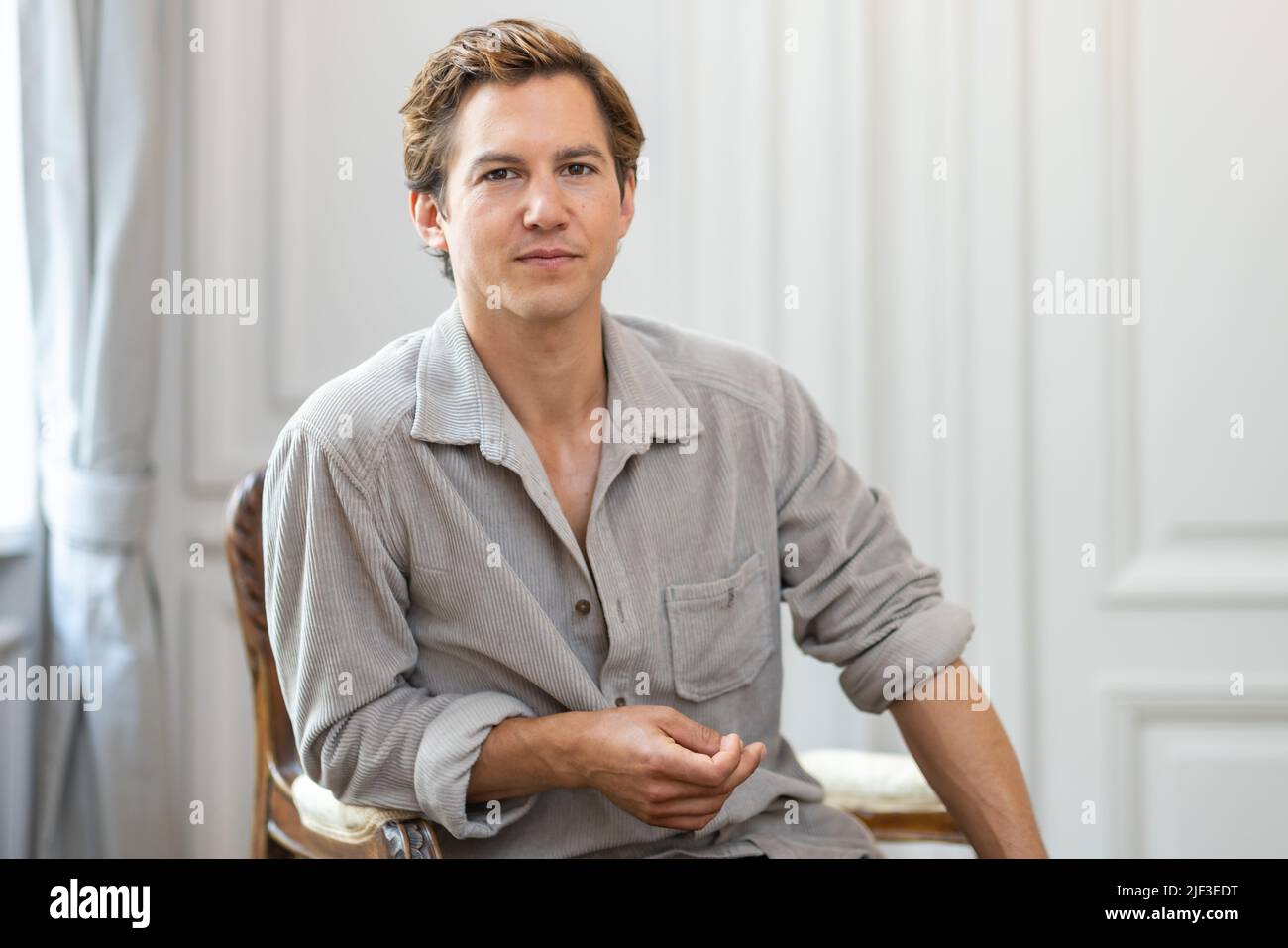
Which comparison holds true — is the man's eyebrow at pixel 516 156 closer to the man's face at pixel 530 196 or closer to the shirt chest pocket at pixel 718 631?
the man's face at pixel 530 196

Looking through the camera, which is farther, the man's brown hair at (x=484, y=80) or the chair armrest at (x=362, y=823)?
the man's brown hair at (x=484, y=80)

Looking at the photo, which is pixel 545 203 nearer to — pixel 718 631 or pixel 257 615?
pixel 718 631

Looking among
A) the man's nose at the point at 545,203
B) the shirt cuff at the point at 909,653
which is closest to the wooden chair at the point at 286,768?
the shirt cuff at the point at 909,653

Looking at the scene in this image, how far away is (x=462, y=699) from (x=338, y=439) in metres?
0.29

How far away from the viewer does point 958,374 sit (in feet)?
6.74

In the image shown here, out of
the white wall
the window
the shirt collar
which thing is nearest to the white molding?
the white wall

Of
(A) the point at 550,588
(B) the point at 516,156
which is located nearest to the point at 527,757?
(A) the point at 550,588

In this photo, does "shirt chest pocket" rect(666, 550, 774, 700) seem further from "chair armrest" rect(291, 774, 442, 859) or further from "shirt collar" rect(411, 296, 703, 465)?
"chair armrest" rect(291, 774, 442, 859)

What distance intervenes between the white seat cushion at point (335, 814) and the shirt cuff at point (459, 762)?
4cm

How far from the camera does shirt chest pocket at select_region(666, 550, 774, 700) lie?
1284 mm

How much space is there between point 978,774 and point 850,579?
25cm

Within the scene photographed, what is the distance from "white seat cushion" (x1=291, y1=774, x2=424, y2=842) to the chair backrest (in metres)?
0.19

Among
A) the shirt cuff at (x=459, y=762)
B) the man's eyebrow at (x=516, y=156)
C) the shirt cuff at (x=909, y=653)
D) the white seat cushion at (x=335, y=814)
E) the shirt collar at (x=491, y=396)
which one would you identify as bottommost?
the white seat cushion at (x=335, y=814)

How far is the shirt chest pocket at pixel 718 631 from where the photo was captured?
1.28 metres
